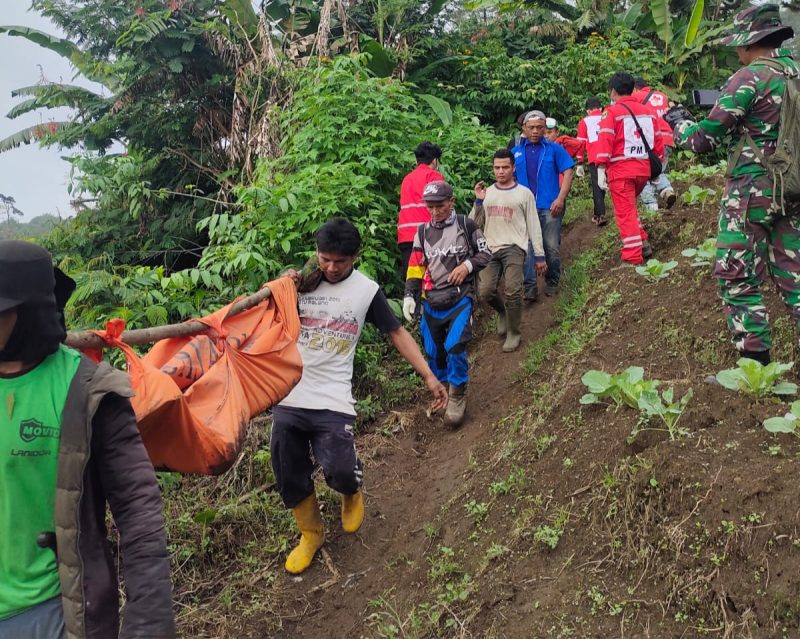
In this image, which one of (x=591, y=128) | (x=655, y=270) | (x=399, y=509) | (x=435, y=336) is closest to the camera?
(x=399, y=509)

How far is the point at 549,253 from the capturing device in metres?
7.81

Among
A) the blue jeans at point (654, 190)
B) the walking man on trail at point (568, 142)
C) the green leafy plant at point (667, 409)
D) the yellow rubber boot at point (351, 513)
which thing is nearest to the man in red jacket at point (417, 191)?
the walking man on trail at point (568, 142)

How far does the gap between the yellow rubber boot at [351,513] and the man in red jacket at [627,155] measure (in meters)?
4.01

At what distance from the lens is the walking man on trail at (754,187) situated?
378 centimetres

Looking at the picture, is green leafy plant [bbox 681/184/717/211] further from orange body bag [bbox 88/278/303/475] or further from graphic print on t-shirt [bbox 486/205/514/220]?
orange body bag [bbox 88/278/303/475]

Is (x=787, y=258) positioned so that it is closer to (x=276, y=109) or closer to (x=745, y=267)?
(x=745, y=267)

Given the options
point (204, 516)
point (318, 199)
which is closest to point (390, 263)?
point (318, 199)

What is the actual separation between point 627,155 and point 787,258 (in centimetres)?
296

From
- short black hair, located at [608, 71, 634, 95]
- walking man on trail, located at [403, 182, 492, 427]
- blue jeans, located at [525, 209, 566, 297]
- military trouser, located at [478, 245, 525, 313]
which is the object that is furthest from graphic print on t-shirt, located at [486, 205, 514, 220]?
short black hair, located at [608, 71, 634, 95]

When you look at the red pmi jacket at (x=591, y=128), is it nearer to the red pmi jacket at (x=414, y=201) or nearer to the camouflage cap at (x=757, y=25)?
the red pmi jacket at (x=414, y=201)

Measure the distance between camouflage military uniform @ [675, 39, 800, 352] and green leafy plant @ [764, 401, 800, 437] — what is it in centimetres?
95

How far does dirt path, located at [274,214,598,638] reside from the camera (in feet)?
12.8

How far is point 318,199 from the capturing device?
7055 millimetres

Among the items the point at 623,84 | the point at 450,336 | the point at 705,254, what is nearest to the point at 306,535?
the point at 450,336
